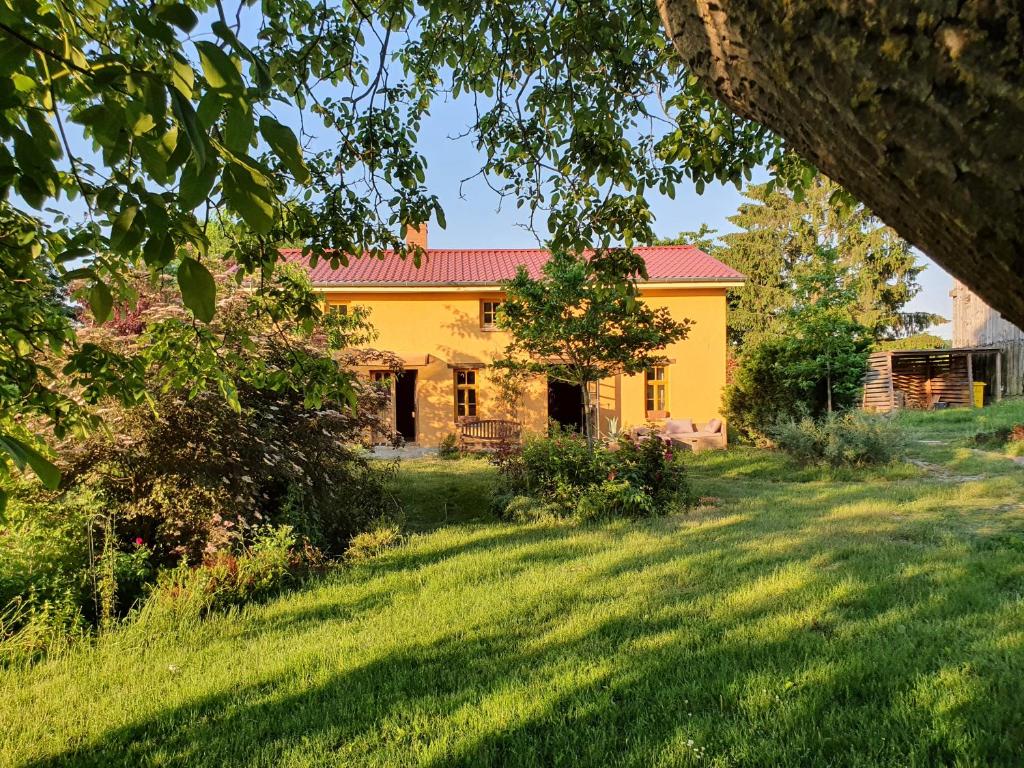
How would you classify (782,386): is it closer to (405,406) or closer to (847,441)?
(847,441)

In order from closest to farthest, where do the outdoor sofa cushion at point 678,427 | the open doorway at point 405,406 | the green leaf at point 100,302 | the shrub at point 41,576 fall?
the green leaf at point 100,302 → the shrub at point 41,576 → the outdoor sofa cushion at point 678,427 → the open doorway at point 405,406

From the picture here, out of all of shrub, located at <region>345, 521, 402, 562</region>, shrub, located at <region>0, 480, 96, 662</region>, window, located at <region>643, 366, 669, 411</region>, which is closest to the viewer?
shrub, located at <region>0, 480, 96, 662</region>

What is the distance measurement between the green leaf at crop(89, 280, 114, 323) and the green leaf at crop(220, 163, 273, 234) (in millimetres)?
539

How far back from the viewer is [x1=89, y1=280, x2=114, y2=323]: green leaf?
111cm

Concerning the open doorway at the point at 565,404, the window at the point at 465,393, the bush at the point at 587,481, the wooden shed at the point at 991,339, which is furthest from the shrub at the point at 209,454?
the wooden shed at the point at 991,339

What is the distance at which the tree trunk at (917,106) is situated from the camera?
62cm

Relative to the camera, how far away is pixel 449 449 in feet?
48.3

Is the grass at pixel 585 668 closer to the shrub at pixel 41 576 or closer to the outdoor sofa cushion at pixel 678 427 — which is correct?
the shrub at pixel 41 576

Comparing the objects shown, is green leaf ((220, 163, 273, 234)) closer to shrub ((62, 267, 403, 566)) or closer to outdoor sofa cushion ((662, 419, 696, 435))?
shrub ((62, 267, 403, 566))

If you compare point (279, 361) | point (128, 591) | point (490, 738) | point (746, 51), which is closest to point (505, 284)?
point (279, 361)

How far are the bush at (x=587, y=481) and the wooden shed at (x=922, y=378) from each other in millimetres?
17072

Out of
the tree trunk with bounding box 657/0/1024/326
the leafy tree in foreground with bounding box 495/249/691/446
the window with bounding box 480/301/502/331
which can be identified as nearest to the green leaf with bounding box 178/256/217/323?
the tree trunk with bounding box 657/0/1024/326

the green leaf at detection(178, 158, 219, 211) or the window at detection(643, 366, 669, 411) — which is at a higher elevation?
the green leaf at detection(178, 158, 219, 211)

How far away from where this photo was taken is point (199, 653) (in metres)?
3.62
